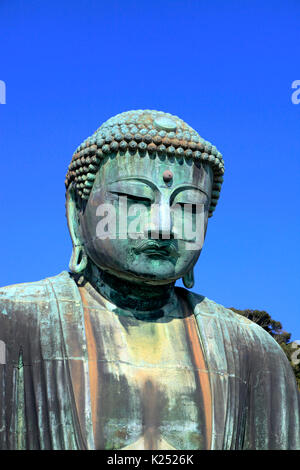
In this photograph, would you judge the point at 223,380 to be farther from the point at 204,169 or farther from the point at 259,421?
the point at 204,169

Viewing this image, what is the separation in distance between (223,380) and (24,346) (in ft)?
6.97

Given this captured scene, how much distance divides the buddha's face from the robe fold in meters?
0.68

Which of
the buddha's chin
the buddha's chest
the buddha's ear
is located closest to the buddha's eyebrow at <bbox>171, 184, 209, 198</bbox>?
the buddha's chin

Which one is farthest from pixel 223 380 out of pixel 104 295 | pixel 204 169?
pixel 204 169

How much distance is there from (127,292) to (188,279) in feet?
2.54

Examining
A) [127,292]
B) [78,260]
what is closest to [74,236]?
[78,260]

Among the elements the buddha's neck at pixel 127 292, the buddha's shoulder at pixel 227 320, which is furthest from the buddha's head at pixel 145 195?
the buddha's shoulder at pixel 227 320

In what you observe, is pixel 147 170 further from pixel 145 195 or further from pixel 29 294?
pixel 29 294

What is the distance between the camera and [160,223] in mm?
9797

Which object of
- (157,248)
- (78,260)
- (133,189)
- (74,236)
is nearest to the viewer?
(157,248)

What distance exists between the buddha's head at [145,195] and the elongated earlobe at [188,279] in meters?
0.48

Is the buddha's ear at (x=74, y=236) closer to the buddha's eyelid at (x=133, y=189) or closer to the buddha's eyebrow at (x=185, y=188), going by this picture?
the buddha's eyelid at (x=133, y=189)
